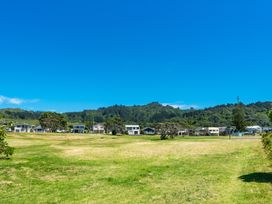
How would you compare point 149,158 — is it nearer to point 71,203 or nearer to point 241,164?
point 241,164

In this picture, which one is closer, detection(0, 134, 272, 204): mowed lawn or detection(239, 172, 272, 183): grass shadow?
detection(0, 134, 272, 204): mowed lawn

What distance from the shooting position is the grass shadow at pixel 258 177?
32850mm

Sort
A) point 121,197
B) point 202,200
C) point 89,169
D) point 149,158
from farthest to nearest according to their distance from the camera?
point 149,158, point 89,169, point 121,197, point 202,200

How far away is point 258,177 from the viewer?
3447 cm

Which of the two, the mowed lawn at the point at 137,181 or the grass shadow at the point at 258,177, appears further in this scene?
the grass shadow at the point at 258,177

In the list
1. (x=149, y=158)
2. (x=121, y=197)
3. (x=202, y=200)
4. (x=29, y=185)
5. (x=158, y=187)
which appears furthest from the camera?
(x=149, y=158)

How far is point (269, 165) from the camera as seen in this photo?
40781mm

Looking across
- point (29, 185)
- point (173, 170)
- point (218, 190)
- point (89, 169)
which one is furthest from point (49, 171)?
point (218, 190)

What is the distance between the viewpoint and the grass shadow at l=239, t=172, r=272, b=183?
32.8m

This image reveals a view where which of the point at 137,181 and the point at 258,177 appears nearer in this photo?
the point at 258,177

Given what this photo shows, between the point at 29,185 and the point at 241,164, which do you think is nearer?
the point at 29,185

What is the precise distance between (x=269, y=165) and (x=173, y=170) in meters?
9.09

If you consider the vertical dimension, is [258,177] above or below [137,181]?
above

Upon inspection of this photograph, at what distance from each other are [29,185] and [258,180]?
18064 millimetres
